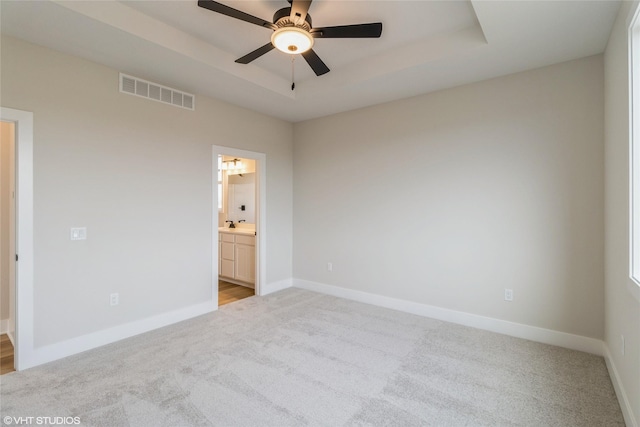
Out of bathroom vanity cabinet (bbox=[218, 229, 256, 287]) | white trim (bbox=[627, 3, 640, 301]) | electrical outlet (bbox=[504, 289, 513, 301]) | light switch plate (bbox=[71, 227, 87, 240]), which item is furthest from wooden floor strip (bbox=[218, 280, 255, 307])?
white trim (bbox=[627, 3, 640, 301])

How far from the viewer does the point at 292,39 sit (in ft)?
7.22

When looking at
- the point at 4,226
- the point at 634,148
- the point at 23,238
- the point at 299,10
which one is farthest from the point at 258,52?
the point at 4,226

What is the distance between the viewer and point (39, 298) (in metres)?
2.60

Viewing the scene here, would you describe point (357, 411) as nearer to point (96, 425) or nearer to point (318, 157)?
point (96, 425)

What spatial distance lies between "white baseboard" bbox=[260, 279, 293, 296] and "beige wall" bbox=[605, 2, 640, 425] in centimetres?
386

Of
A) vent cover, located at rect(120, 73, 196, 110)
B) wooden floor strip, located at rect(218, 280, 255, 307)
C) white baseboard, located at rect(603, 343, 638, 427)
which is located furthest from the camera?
wooden floor strip, located at rect(218, 280, 255, 307)

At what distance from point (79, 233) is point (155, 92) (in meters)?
1.65

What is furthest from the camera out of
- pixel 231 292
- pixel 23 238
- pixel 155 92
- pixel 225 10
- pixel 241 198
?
pixel 241 198

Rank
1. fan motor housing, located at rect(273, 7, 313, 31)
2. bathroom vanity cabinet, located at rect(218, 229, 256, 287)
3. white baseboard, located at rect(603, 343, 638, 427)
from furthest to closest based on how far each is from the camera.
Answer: bathroom vanity cabinet, located at rect(218, 229, 256, 287) < fan motor housing, located at rect(273, 7, 313, 31) < white baseboard, located at rect(603, 343, 638, 427)

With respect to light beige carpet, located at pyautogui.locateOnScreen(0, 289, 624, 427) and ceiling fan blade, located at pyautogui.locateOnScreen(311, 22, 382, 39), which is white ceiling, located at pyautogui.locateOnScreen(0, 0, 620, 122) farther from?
light beige carpet, located at pyautogui.locateOnScreen(0, 289, 624, 427)

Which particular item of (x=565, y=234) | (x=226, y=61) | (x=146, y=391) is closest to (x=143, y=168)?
(x=226, y=61)

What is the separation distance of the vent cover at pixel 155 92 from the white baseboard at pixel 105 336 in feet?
7.93

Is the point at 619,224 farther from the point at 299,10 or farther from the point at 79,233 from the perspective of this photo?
the point at 79,233

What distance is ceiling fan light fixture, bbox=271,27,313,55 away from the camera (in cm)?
214
